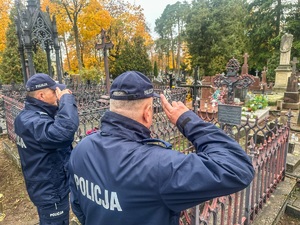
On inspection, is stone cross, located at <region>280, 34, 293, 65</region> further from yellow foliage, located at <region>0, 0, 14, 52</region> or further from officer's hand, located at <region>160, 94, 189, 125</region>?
yellow foliage, located at <region>0, 0, 14, 52</region>

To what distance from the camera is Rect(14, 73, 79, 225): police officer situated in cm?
223

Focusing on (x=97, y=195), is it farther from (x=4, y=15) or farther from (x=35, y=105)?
(x=4, y=15)

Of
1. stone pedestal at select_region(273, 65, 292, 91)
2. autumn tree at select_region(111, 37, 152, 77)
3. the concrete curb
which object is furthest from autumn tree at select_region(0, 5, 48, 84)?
stone pedestal at select_region(273, 65, 292, 91)

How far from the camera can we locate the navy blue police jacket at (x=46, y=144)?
7.15 feet

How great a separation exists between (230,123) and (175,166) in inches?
164

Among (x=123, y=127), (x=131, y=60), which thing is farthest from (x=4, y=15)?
(x=123, y=127)

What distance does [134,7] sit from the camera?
26328mm

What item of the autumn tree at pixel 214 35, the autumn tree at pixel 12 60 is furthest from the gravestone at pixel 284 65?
the autumn tree at pixel 12 60

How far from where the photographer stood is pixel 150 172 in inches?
44.1

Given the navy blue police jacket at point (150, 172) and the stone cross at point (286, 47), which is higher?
the stone cross at point (286, 47)

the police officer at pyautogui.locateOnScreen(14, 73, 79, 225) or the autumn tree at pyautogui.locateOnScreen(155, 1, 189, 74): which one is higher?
the autumn tree at pyautogui.locateOnScreen(155, 1, 189, 74)

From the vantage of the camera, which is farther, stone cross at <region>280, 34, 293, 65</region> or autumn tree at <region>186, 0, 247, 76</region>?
autumn tree at <region>186, 0, 247, 76</region>

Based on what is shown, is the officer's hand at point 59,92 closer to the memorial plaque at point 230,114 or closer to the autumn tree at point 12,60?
the memorial plaque at point 230,114

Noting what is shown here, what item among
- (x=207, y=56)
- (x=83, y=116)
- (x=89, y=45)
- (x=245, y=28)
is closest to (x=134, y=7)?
(x=89, y=45)
